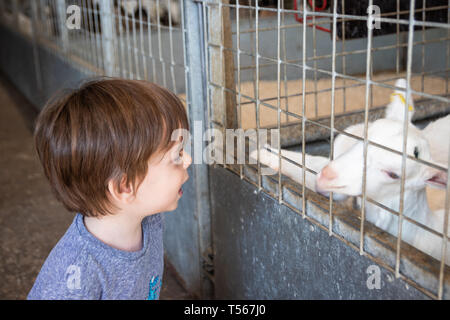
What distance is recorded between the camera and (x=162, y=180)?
108 cm

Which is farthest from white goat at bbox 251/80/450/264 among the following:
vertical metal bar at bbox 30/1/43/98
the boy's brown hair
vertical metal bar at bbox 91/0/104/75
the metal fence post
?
vertical metal bar at bbox 30/1/43/98

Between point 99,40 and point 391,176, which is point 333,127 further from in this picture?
point 99,40

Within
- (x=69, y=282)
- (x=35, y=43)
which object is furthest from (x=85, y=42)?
(x=69, y=282)

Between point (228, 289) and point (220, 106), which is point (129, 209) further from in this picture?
point (228, 289)

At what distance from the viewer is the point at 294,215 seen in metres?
1.23

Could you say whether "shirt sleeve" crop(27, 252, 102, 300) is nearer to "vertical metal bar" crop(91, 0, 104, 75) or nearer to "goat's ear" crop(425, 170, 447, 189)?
"goat's ear" crop(425, 170, 447, 189)

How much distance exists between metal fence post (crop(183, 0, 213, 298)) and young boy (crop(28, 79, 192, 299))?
0.48 metres

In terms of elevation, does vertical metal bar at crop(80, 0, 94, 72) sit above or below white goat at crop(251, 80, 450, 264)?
above

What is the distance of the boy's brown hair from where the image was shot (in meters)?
0.99

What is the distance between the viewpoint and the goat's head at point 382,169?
1134mm

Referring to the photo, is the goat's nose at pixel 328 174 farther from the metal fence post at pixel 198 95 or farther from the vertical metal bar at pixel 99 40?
the vertical metal bar at pixel 99 40

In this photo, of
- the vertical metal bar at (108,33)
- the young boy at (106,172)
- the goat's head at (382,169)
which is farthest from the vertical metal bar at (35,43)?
the goat's head at (382,169)

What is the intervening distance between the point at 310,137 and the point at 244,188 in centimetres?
58

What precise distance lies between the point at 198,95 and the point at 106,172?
0.63 metres
